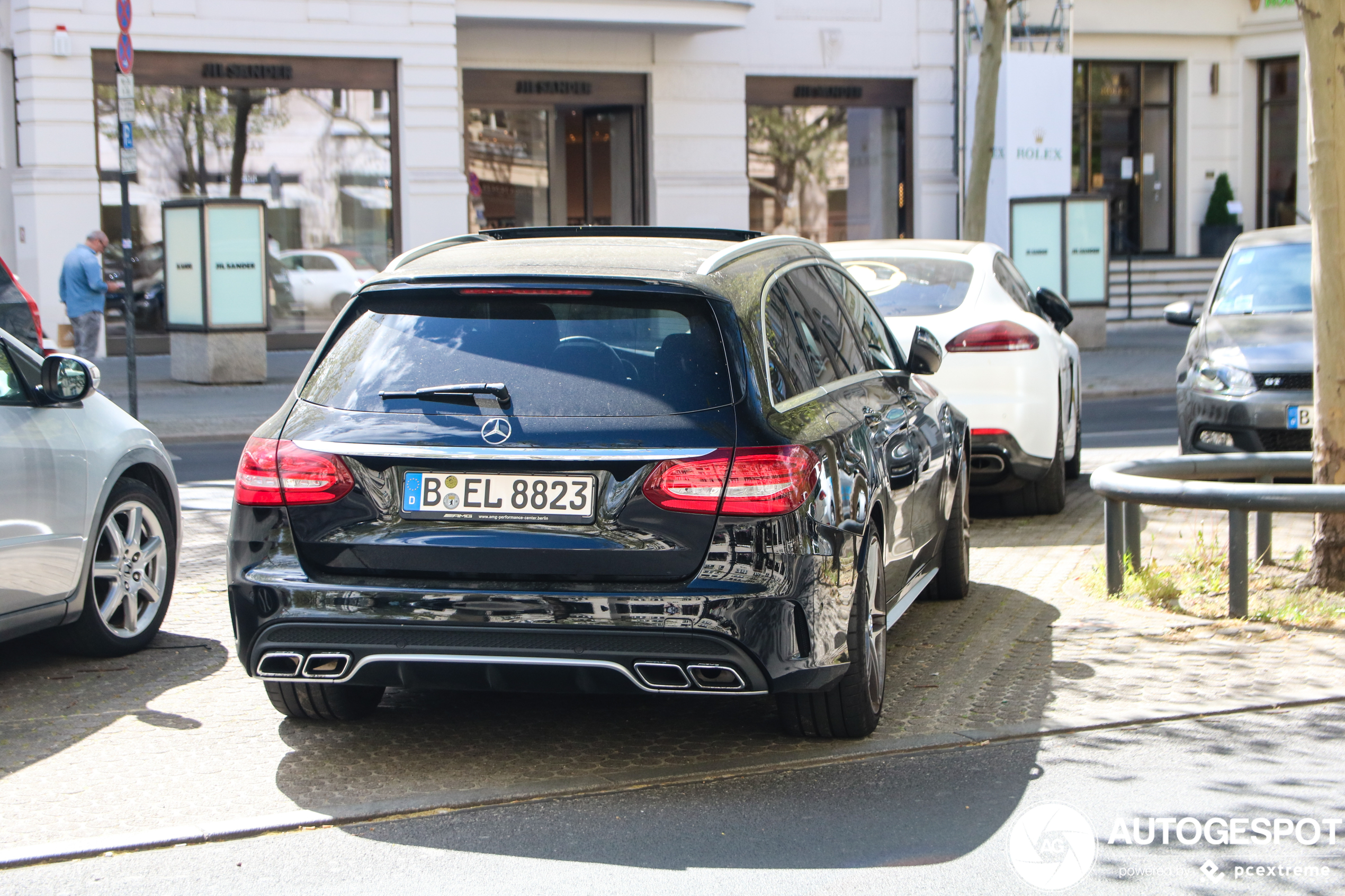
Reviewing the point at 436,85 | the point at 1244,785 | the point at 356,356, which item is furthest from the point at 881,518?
the point at 436,85

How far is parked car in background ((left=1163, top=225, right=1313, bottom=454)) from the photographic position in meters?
9.77

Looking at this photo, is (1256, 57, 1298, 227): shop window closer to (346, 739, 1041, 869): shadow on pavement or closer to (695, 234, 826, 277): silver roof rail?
(695, 234, 826, 277): silver roof rail

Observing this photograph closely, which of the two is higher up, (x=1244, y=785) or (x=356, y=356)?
(x=356, y=356)

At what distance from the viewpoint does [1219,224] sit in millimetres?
32656

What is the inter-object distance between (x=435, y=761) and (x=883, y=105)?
2498cm

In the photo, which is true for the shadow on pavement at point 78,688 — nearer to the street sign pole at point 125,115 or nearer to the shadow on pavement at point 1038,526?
the shadow on pavement at point 1038,526

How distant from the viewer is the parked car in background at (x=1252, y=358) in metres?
9.77

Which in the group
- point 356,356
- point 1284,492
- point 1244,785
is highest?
point 356,356

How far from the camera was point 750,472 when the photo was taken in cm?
457

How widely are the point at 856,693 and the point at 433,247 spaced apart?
2010 millimetres

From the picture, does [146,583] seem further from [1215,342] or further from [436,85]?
[436,85]

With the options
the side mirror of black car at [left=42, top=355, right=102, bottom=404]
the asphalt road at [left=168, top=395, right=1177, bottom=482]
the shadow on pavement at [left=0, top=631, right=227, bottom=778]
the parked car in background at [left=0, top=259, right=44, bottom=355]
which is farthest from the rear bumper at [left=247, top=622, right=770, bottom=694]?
the asphalt road at [left=168, top=395, right=1177, bottom=482]

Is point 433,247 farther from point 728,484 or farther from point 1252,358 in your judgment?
point 1252,358

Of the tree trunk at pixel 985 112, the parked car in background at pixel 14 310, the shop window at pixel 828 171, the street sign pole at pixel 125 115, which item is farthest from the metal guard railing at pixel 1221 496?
the shop window at pixel 828 171
